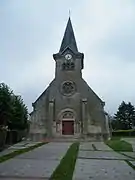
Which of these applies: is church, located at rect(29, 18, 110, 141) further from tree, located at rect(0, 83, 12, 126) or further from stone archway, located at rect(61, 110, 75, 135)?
tree, located at rect(0, 83, 12, 126)

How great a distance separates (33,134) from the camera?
126 feet

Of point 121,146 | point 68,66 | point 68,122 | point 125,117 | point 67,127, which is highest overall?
point 68,66

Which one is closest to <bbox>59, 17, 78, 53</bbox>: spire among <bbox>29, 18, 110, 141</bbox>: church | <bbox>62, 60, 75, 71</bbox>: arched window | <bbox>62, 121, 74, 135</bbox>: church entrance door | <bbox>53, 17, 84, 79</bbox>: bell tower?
<bbox>53, 17, 84, 79</bbox>: bell tower

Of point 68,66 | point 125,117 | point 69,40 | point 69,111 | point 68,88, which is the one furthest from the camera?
point 125,117

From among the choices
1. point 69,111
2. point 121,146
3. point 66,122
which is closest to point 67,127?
point 66,122

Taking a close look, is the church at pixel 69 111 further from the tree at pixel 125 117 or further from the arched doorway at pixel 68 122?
the tree at pixel 125 117

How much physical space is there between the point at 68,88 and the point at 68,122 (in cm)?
497

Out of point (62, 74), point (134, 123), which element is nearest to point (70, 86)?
point (62, 74)

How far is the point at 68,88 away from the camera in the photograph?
133 ft

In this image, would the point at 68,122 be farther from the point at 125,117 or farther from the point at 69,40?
the point at 125,117

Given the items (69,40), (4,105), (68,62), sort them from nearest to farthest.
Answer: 1. (4,105)
2. (68,62)
3. (69,40)

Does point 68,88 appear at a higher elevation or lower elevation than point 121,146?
higher

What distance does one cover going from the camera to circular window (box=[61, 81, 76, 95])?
40.2 m

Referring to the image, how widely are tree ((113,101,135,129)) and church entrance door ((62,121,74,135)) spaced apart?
36.2m
